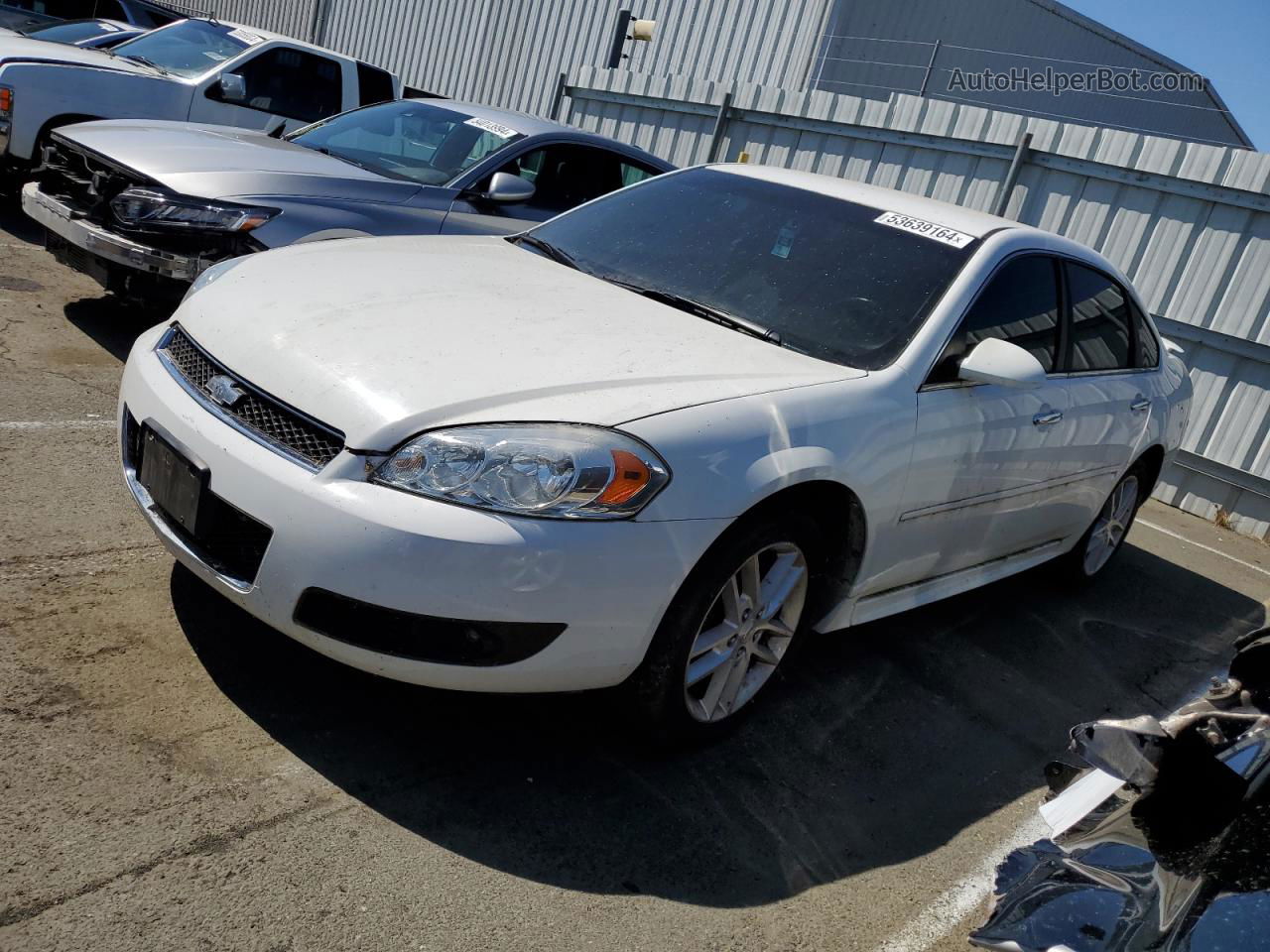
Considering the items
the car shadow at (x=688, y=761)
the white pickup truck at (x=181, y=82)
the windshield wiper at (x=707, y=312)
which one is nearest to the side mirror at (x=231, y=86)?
the white pickup truck at (x=181, y=82)

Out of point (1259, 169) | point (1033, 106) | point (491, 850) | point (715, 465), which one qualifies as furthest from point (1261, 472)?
point (1033, 106)

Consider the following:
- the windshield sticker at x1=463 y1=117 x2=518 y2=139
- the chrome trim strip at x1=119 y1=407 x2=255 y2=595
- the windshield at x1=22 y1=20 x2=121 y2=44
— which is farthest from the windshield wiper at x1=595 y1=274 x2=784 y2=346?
the windshield at x1=22 y1=20 x2=121 y2=44

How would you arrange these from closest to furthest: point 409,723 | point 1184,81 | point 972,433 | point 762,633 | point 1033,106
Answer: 1. point 409,723
2. point 762,633
3. point 972,433
4. point 1033,106
5. point 1184,81

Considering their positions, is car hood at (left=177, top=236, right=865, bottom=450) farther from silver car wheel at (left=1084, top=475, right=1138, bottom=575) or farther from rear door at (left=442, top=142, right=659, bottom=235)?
silver car wheel at (left=1084, top=475, right=1138, bottom=575)

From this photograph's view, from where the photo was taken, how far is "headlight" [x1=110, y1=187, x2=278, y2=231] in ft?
17.5

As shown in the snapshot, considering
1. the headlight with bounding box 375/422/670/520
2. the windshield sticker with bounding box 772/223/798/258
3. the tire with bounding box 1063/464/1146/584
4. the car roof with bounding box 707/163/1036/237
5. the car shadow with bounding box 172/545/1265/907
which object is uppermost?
the car roof with bounding box 707/163/1036/237

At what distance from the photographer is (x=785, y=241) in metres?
4.05

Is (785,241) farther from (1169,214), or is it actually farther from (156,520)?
(1169,214)

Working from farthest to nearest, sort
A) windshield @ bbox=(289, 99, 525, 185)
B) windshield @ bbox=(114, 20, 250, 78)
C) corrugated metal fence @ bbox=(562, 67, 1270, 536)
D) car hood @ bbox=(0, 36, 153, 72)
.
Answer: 1. windshield @ bbox=(114, 20, 250, 78)
2. corrugated metal fence @ bbox=(562, 67, 1270, 536)
3. car hood @ bbox=(0, 36, 153, 72)
4. windshield @ bbox=(289, 99, 525, 185)

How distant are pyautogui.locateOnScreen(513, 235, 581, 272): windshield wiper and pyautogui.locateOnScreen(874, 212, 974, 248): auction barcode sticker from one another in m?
1.14

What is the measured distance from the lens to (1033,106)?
64.4 ft

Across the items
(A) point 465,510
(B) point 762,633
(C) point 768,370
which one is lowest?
(B) point 762,633

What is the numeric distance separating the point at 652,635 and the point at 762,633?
60cm

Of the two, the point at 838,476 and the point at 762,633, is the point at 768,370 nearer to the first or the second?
the point at 838,476
